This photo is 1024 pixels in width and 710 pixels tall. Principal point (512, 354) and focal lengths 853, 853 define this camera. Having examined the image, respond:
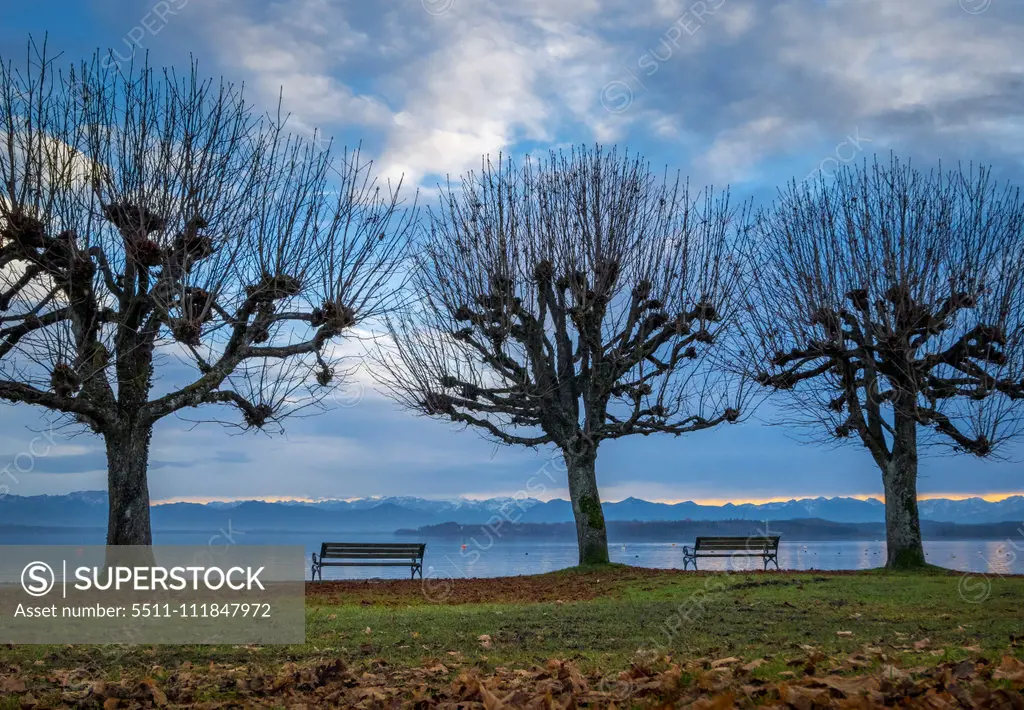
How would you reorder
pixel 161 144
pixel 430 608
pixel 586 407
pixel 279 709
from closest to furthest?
pixel 279 709 < pixel 430 608 < pixel 161 144 < pixel 586 407

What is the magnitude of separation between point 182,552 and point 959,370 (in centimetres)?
1834

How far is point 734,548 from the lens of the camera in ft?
80.0

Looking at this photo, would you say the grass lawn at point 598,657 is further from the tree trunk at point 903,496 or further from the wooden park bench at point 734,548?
the wooden park bench at point 734,548

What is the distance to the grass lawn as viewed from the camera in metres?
5.80

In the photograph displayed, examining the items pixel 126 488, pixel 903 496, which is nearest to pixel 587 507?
pixel 903 496

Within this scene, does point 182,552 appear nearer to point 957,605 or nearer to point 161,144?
point 161,144

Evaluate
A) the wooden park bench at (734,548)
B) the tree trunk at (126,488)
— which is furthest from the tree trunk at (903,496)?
the tree trunk at (126,488)

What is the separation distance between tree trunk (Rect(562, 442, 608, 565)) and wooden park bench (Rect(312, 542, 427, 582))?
405 cm

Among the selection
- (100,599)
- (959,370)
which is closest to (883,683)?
(100,599)

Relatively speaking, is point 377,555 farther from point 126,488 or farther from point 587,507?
point 126,488

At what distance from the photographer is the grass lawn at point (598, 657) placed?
580 cm

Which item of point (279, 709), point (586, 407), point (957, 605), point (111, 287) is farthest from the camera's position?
point (586, 407)

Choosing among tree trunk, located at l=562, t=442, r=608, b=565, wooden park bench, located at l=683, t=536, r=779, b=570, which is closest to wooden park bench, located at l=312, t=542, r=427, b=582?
tree trunk, located at l=562, t=442, r=608, b=565

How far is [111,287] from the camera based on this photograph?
53.3 feet
